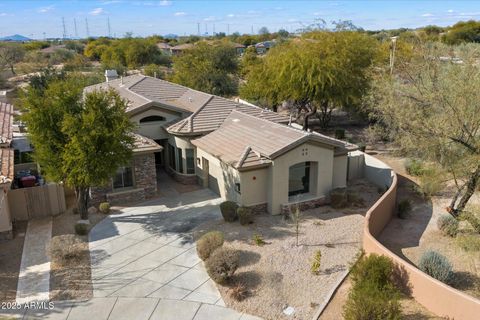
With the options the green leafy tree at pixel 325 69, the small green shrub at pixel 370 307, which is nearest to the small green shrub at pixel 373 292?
the small green shrub at pixel 370 307

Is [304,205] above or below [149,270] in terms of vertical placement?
above

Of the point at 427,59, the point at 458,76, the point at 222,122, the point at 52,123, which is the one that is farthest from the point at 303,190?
the point at 52,123

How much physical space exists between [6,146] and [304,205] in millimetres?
16239

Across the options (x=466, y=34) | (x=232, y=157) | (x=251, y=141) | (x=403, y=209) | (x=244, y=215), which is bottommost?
(x=403, y=209)

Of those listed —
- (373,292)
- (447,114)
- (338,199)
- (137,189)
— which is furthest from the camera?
(137,189)

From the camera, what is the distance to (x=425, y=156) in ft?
67.7

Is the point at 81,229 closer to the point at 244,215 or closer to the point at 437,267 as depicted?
the point at 244,215

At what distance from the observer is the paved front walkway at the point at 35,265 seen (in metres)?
14.0

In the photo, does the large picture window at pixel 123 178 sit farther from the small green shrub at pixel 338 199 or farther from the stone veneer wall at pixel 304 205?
the small green shrub at pixel 338 199

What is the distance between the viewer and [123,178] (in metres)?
22.2

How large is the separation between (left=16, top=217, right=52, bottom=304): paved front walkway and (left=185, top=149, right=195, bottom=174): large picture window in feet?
26.6

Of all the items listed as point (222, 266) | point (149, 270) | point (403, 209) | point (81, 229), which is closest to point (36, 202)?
point (81, 229)

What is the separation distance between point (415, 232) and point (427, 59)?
35.2 feet

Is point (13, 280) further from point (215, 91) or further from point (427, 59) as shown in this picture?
point (215, 91)
